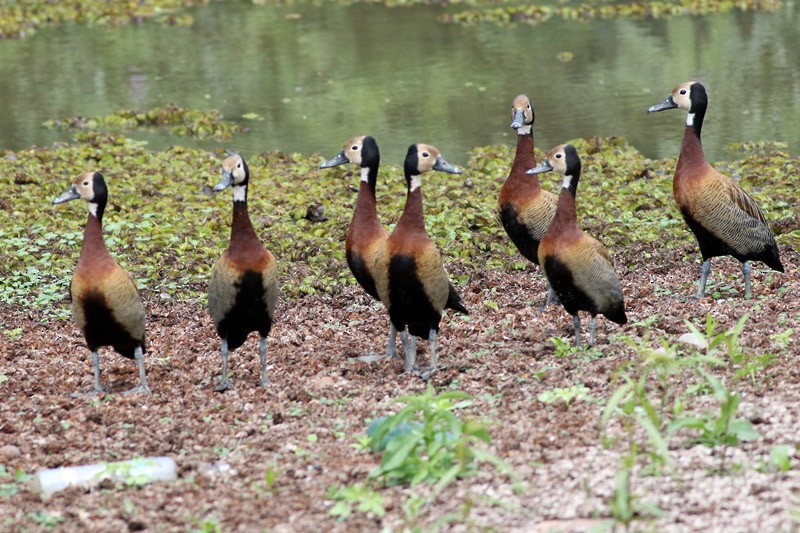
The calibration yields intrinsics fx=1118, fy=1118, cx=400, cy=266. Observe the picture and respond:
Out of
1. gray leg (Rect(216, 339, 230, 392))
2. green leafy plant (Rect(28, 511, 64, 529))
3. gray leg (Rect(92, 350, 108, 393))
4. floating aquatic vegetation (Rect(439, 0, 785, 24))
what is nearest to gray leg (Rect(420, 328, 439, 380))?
gray leg (Rect(216, 339, 230, 392))

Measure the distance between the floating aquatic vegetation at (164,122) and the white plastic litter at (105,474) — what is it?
27.6ft

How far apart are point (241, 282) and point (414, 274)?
928 millimetres

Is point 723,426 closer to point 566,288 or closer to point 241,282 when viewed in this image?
point 566,288

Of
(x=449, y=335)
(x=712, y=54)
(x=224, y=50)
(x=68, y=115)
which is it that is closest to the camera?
(x=449, y=335)

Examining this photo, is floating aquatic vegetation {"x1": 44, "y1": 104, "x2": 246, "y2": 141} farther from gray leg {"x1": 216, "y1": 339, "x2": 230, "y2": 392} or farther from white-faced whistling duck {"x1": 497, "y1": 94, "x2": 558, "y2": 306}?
gray leg {"x1": 216, "y1": 339, "x2": 230, "y2": 392}

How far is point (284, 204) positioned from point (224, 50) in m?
8.48

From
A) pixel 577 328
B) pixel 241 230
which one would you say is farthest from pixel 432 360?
pixel 241 230

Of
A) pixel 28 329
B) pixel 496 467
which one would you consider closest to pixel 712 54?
pixel 28 329

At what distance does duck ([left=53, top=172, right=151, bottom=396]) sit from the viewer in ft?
19.5

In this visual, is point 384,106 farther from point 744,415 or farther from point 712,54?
point 744,415

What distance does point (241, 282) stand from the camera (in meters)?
5.98

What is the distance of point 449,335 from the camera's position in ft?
22.6

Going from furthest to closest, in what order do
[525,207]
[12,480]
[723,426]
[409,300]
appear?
1. [525,207]
2. [409,300]
3. [12,480]
4. [723,426]

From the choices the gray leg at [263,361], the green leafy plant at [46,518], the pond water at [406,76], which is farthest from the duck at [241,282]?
the pond water at [406,76]
